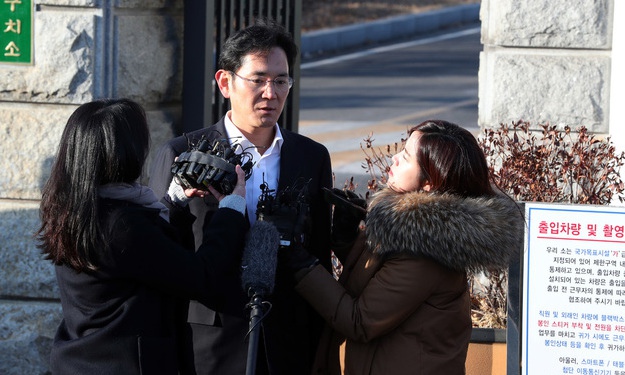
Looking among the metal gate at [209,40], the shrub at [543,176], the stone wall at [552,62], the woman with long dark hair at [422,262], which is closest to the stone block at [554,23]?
the stone wall at [552,62]

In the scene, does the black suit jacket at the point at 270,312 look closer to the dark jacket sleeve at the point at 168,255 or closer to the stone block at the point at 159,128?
the dark jacket sleeve at the point at 168,255

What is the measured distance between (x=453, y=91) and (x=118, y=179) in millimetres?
14649

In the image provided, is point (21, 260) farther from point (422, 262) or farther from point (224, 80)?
point (422, 262)

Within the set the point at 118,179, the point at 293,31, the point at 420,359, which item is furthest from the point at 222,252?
the point at 293,31

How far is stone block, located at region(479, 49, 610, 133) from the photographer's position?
5824mm

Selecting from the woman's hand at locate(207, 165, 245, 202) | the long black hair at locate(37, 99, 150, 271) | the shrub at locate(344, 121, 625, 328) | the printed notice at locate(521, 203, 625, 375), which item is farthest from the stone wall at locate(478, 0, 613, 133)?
the long black hair at locate(37, 99, 150, 271)

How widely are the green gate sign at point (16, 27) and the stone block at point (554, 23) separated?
2.44 m

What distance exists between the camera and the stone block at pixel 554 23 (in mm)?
5766

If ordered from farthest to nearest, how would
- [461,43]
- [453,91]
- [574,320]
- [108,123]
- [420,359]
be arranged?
[461,43] → [453,91] → [574,320] → [420,359] → [108,123]

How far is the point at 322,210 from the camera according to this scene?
13.7 ft

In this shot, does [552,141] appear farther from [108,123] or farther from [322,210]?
[108,123]

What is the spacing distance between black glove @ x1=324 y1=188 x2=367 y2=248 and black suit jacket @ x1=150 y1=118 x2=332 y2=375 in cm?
14

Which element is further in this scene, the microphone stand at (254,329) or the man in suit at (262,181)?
Result: the man in suit at (262,181)

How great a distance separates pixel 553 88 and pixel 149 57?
84.9 inches
